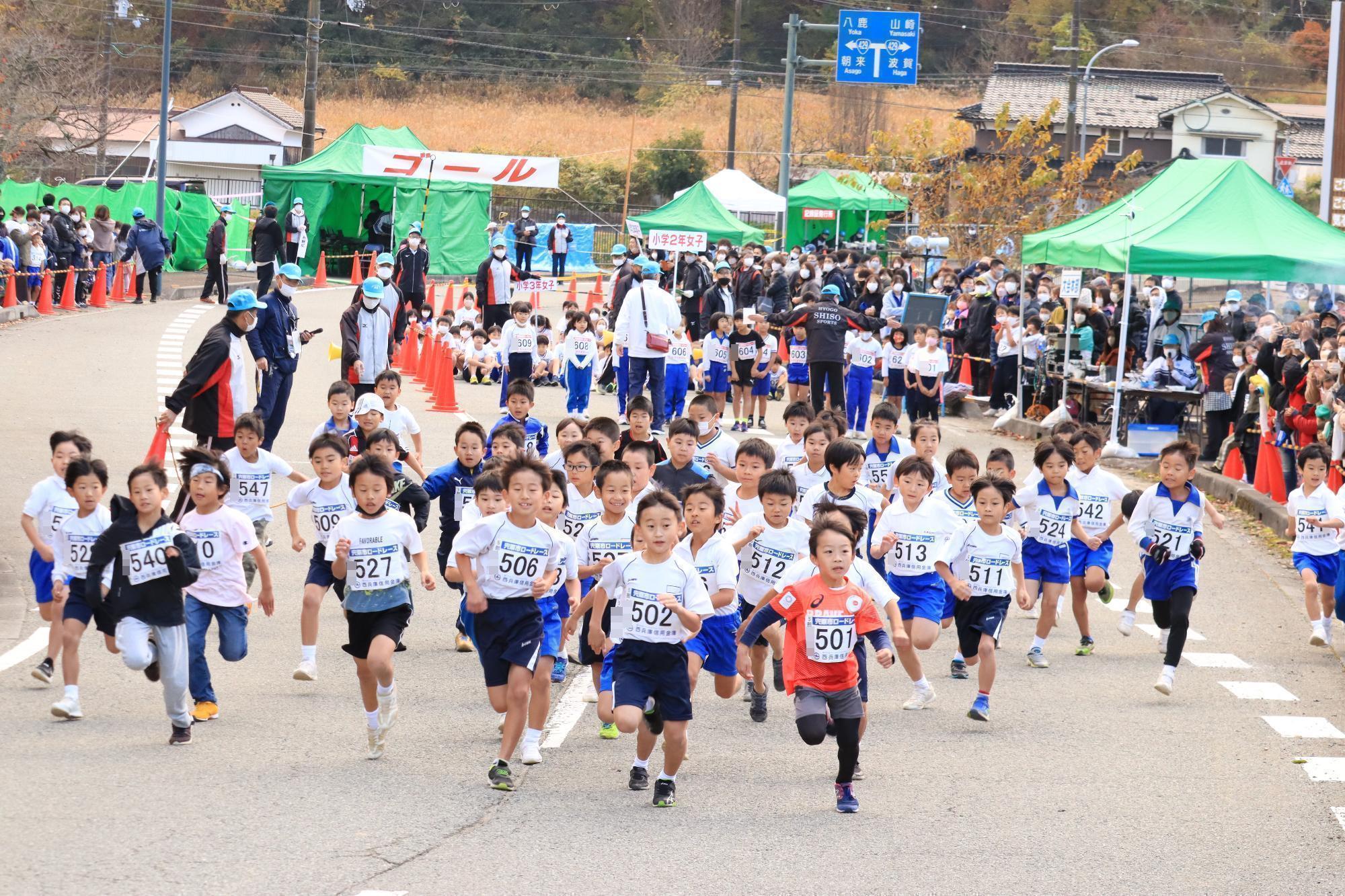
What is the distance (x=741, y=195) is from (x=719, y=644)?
33.7m

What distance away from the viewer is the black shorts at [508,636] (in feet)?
24.6

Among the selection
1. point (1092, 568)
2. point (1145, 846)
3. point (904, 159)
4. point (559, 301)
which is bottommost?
point (1145, 846)

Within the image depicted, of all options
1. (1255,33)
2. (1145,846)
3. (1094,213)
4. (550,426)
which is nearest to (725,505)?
(1145,846)

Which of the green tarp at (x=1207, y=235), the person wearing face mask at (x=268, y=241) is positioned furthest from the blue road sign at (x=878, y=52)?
the green tarp at (x=1207, y=235)

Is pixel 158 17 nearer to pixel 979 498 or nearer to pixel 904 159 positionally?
pixel 904 159

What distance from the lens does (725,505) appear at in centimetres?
932

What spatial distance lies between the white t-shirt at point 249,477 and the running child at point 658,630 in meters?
3.81

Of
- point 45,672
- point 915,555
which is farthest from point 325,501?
point 915,555

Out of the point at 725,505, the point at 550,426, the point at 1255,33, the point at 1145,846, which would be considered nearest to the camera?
the point at 1145,846

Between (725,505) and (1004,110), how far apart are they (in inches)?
1206

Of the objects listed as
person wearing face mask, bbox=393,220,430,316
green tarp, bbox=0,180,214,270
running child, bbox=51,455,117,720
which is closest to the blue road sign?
person wearing face mask, bbox=393,220,430,316

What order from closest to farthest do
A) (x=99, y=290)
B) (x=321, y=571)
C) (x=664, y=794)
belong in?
(x=664, y=794) → (x=321, y=571) → (x=99, y=290)

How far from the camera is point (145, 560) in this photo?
7.98 meters

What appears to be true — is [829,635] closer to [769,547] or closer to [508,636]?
[769,547]
